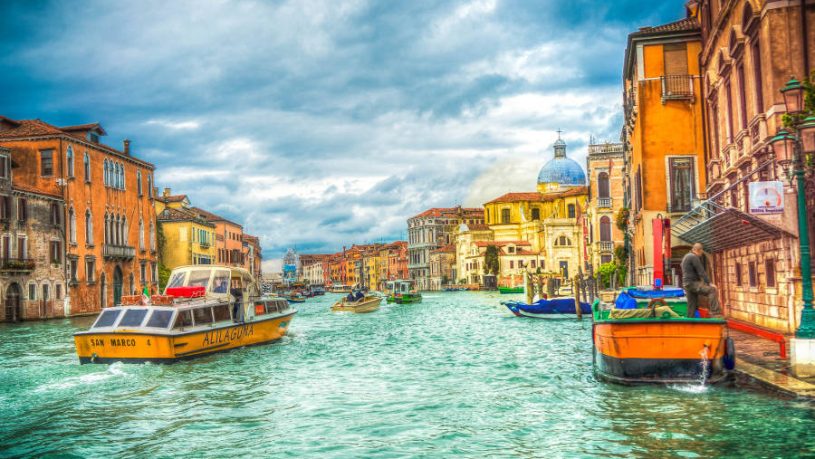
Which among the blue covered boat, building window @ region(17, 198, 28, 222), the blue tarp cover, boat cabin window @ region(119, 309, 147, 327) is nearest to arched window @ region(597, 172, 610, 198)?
the blue covered boat

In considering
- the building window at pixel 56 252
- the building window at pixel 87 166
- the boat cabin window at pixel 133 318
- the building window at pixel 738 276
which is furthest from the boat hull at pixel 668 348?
the building window at pixel 87 166

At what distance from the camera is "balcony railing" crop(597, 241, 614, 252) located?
201 ft

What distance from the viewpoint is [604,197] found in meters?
60.5

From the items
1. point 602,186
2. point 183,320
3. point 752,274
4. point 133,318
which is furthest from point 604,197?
point 133,318

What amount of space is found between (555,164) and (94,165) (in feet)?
251

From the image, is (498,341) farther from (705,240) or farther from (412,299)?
(412,299)

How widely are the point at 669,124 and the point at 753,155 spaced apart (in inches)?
374

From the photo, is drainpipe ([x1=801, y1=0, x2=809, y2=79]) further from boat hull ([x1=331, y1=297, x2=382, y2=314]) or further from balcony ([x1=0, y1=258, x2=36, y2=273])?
balcony ([x1=0, y1=258, x2=36, y2=273])

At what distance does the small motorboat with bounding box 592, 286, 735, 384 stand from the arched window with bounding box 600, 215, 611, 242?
50.7 meters

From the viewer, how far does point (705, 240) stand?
2133 cm

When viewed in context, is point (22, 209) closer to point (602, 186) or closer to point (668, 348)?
point (668, 348)

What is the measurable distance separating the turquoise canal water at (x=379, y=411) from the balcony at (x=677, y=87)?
10.7 m

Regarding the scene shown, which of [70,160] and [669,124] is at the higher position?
[70,160]

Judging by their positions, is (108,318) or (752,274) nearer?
(108,318)
